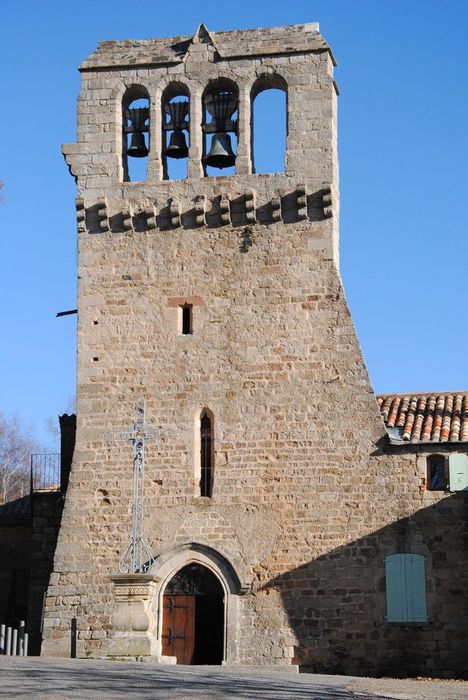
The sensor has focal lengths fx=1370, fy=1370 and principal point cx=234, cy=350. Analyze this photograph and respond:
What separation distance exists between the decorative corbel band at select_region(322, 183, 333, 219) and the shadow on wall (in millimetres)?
5539

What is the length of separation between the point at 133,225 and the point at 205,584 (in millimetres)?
6655

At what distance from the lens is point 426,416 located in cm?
2481

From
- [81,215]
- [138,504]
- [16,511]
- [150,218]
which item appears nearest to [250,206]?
[150,218]

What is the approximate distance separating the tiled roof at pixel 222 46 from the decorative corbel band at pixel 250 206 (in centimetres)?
267

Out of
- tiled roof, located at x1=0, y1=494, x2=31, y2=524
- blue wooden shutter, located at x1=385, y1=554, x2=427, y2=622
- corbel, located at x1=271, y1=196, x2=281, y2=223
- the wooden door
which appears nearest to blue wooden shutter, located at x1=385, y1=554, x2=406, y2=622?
blue wooden shutter, located at x1=385, y1=554, x2=427, y2=622

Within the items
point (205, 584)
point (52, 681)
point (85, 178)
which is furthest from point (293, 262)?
point (52, 681)

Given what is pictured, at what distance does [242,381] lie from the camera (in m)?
24.0

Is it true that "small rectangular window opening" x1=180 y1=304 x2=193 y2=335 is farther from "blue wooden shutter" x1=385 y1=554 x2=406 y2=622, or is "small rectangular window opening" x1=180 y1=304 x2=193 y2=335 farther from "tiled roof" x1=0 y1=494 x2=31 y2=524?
"tiled roof" x1=0 y1=494 x2=31 y2=524

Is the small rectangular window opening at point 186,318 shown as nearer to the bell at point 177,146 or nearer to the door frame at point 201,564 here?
the bell at point 177,146

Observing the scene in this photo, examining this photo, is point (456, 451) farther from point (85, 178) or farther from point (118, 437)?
point (85, 178)

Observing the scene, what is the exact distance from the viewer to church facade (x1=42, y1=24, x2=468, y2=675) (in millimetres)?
22766

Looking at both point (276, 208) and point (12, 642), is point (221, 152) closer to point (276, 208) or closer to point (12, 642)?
point (276, 208)

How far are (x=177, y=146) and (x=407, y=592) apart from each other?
919 cm

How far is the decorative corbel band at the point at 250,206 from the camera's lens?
2460 cm
